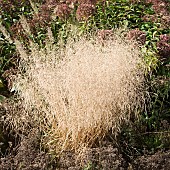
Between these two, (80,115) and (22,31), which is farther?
(22,31)

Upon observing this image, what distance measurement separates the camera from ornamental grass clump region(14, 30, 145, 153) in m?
3.95

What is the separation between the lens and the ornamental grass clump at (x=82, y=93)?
3951 millimetres

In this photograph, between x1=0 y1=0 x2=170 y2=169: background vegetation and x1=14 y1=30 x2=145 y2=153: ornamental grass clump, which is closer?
x1=14 y1=30 x2=145 y2=153: ornamental grass clump

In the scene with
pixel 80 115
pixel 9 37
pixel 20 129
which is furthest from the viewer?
pixel 9 37

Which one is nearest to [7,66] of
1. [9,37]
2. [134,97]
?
[9,37]

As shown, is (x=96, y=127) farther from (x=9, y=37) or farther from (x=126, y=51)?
(x=9, y=37)

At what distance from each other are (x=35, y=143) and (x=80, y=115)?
481 millimetres

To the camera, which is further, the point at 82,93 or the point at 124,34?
the point at 124,34

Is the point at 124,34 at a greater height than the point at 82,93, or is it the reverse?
the point at 124,34

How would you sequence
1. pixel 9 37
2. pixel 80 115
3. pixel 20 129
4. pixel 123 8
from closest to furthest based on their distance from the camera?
1. pixel 80 115
2. pixel 20 129
3. pixel 9 37
4. pixel 123 8

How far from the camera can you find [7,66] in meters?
5.05

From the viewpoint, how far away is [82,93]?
13.1ft

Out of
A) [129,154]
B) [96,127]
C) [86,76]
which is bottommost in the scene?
[129,154]

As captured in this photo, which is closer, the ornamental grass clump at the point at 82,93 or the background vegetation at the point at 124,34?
the ornamental grass clump at the point at 82,93
